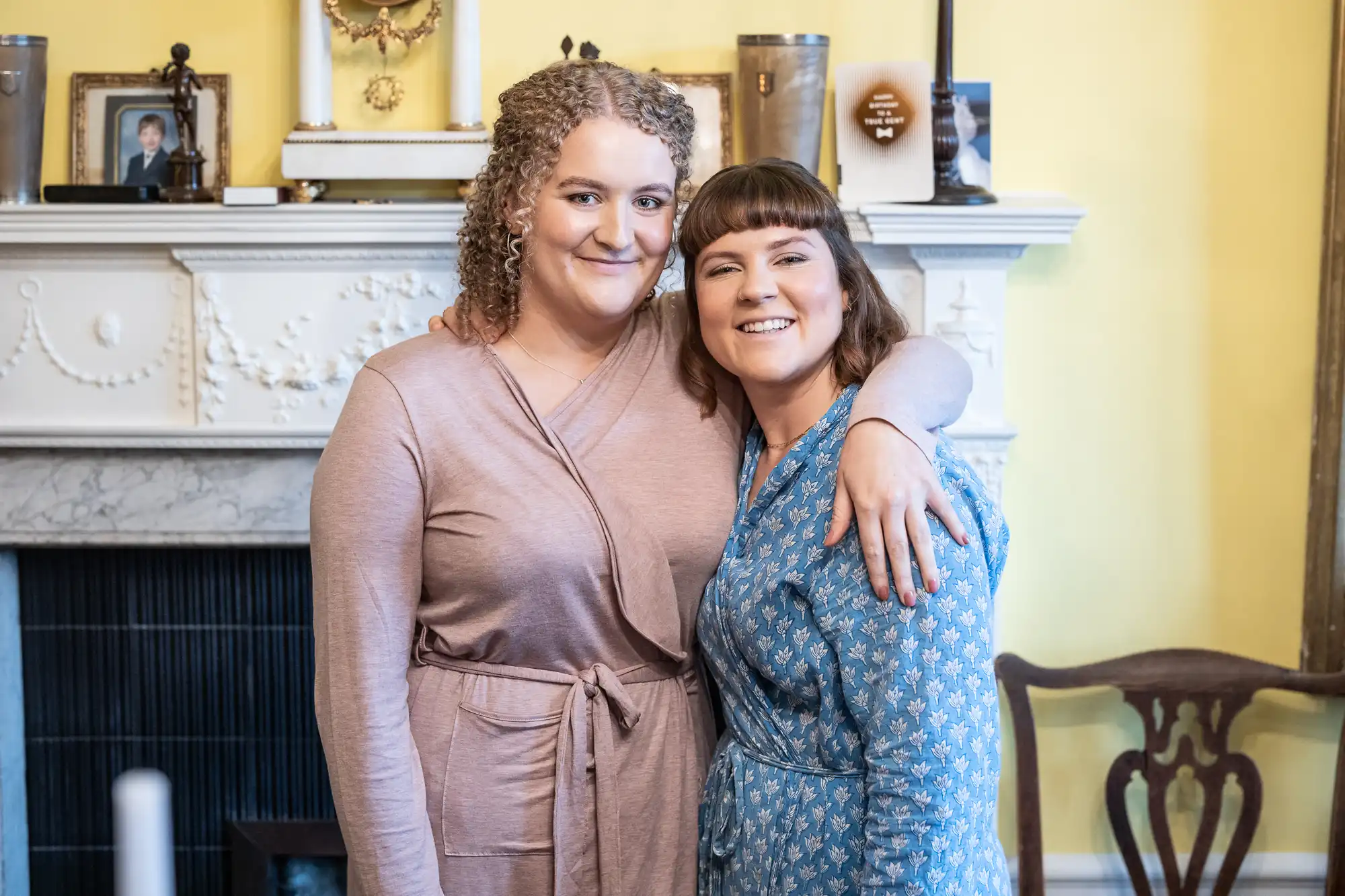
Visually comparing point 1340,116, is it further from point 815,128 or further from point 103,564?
point 103,564

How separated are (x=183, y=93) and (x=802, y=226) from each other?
1.35 m

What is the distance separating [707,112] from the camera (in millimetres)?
2225

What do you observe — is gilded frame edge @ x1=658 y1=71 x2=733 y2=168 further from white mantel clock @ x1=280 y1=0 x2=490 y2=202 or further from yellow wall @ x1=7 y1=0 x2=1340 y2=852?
white mantel clock @ x1=280 y1=0 x2=490 y2=202

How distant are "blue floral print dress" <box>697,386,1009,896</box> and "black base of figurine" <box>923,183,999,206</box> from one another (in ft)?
2.93

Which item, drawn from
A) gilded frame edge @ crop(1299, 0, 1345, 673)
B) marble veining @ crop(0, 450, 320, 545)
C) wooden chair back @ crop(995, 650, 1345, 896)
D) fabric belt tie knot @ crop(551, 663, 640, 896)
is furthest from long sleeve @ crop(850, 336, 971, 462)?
marble veining @ crop(0, 450, 320, 545)

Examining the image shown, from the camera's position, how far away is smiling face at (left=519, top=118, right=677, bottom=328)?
1.36 meters

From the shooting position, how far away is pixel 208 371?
2.18m

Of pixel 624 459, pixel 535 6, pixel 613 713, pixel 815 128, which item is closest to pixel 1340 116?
pixel 815 128

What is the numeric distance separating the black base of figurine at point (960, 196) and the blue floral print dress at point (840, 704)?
89 cm

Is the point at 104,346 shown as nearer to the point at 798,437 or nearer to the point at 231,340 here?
the point at 231,340

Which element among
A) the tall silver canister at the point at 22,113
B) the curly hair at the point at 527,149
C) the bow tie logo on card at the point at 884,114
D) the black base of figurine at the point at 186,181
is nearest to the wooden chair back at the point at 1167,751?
the bow tie logo on card at the point at 884,114

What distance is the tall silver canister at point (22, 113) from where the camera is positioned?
6.88 feet

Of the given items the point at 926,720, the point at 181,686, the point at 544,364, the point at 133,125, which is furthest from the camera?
the point at 181,686

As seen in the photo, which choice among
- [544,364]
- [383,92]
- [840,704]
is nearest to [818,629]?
[840,704]
